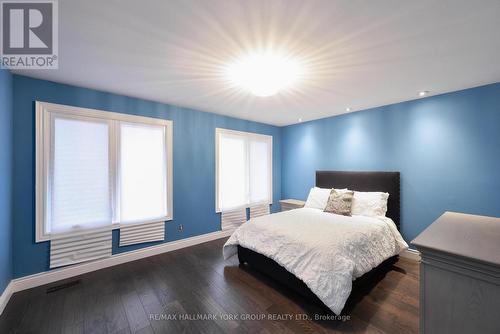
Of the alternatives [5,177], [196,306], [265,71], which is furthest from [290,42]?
[5,177]

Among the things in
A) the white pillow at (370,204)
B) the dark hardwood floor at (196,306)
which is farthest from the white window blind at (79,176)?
the white pillow at (370,204)

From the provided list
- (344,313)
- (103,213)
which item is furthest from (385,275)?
(103,213)

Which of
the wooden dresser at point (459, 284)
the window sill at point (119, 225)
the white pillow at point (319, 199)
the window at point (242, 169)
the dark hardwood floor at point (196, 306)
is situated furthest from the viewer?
the window at point (242, 169)

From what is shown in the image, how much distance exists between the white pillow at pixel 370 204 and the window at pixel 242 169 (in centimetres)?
206

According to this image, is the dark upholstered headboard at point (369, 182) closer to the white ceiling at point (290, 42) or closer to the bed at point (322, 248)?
the bed at point (322, 248)

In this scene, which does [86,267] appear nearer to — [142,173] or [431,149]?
[142,173]

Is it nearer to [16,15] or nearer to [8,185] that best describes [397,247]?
[16,15]

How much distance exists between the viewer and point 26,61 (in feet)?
6.39

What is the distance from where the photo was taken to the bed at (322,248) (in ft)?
5.82

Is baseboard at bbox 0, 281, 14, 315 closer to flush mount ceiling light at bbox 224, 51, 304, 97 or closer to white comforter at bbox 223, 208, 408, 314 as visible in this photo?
white comforter at bbox 223, 208, 408, 314

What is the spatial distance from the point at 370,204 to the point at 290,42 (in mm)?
2673

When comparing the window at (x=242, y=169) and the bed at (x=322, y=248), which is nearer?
the bed at (x=322, y=248)

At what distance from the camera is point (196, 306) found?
1953 mm

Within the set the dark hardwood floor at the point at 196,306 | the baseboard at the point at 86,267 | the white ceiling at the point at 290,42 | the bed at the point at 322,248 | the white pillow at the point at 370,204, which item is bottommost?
the dark hardwood floor at the point at 196,306
